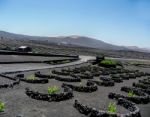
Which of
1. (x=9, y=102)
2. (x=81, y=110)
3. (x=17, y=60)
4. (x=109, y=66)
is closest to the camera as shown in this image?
(x=81, y=110)

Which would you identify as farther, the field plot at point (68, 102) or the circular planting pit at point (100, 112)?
the field plot at point (68, 102)

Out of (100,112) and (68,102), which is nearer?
(100,112)

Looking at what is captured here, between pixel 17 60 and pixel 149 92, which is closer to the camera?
pixel 149 92

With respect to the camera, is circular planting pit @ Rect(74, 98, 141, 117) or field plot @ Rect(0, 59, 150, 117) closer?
circular planting pit @ Rect(74, 98, 141, 117)

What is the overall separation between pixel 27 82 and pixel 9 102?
13.7 metres

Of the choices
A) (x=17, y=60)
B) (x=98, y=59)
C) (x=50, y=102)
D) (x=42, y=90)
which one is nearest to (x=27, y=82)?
(x=42, y=90)

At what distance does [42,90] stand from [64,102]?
298 inches

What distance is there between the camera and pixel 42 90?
37.0 metres

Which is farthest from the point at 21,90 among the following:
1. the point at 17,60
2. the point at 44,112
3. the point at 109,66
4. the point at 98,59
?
the point at 98,59

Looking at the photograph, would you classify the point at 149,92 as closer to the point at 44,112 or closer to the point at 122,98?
the point at 122,98

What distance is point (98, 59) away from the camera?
295ft

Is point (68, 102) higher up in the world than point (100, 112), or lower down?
lower down

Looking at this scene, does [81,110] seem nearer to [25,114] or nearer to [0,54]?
[25,114]

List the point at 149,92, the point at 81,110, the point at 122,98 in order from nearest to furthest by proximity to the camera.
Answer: the point at 81,110 → the point at 122,98 → the point at 149,92
